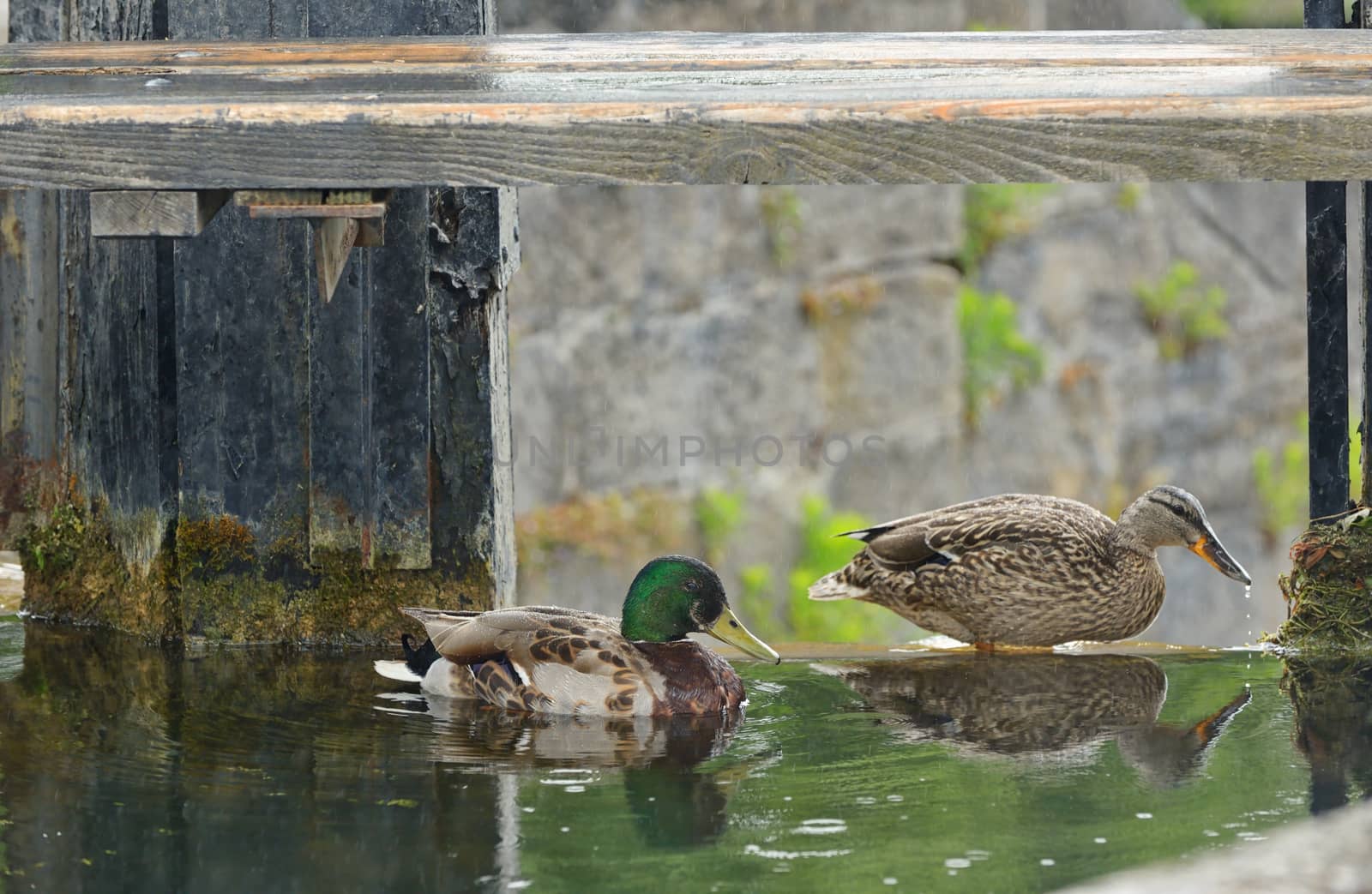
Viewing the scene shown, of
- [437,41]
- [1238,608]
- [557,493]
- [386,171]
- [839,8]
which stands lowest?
[1238,608]

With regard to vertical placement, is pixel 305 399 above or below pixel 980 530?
above

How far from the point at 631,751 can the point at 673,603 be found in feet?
1.86

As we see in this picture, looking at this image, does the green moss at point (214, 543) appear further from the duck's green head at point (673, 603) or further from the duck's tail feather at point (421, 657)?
the duck's green head at point (673, 603)

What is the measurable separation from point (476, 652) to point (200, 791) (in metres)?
0.97

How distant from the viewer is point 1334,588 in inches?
237

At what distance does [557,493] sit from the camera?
10711mm

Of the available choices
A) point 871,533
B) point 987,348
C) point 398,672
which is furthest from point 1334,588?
point 987,348

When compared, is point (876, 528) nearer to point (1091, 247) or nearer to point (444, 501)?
point (444, 501)

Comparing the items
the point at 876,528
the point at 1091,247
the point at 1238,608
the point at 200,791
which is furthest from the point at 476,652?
the point at 1238,608

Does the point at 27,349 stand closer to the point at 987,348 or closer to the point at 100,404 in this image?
the point at 100,404

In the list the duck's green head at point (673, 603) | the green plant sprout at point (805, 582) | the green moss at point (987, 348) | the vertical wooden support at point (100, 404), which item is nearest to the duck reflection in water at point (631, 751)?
the duck's green head at point (673, 603)

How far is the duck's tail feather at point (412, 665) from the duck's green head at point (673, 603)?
0.55 meters

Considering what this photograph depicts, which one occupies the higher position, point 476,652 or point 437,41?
point 437,41

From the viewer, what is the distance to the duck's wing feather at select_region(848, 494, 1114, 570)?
6035 millimetres
